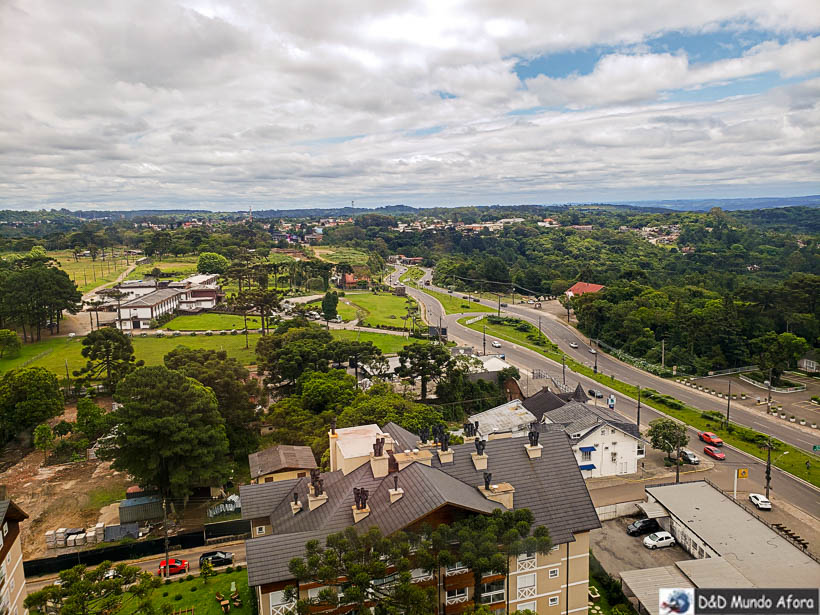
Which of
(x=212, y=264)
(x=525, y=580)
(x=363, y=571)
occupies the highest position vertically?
(x=212, y=264)

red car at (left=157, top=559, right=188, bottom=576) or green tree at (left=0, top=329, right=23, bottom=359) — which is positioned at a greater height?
green tree at (left=0, top=329, right=23, bottom=359)

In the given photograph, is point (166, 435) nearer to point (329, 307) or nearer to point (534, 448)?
point (534, 448)

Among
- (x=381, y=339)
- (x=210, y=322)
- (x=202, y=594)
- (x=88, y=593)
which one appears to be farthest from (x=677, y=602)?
(x=210, y=322)

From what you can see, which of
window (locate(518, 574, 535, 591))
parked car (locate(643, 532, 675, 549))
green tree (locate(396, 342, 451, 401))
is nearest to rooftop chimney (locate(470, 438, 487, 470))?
window (locate(518, 574, 535, 591))

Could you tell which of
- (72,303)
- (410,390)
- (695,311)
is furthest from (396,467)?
(72,303)

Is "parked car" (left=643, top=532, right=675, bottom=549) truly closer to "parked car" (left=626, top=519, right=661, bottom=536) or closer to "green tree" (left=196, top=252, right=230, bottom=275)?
"parked car" (left=626, top=519, right=661, bottom=536)

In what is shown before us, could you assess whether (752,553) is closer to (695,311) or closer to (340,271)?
(695,311)
